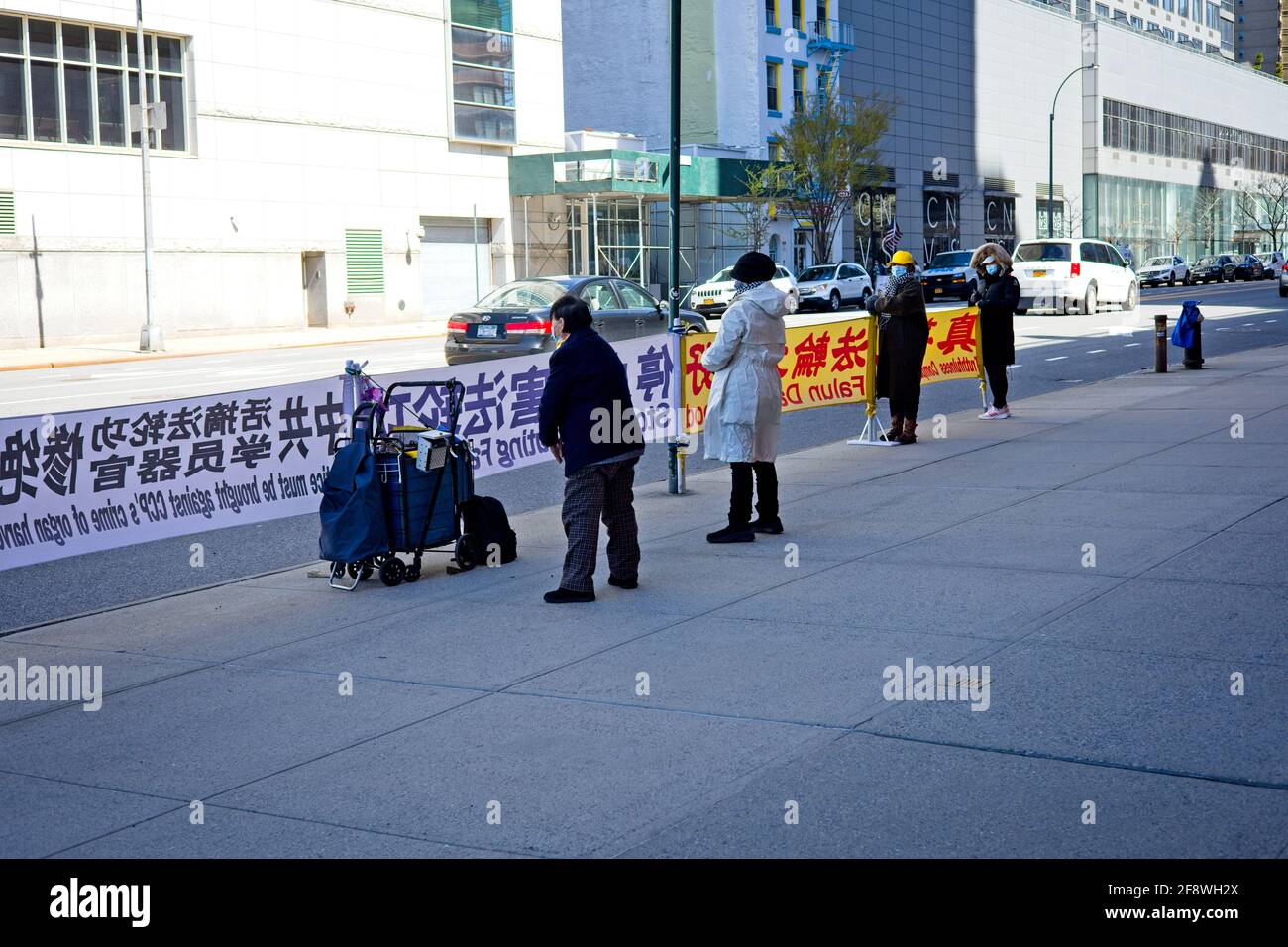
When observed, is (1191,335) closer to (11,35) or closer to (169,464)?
(169,464)

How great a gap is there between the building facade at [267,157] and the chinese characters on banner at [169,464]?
2698cm

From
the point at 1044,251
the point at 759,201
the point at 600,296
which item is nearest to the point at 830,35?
the point at 759,201

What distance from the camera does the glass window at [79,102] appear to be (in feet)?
116

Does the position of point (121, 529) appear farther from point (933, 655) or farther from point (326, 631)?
point (933, 655)

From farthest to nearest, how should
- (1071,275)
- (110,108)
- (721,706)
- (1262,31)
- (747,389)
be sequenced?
(1262,31) → (110,108) → (1071,275) → (747,389) → (721,706)

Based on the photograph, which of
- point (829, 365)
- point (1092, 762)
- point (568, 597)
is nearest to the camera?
point (1092, 762)

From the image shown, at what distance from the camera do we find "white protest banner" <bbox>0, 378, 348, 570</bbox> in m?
8.08

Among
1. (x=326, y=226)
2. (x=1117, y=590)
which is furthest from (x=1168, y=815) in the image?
(x=326, y=226)

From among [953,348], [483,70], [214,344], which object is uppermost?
[483,70]

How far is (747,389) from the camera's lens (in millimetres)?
9570

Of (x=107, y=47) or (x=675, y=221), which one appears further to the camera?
(x=107, y=47)

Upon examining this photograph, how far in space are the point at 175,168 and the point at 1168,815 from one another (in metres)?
37.1

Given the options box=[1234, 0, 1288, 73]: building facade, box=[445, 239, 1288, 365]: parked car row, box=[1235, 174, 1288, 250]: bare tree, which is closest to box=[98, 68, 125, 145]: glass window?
box=[445, 239, 1288, 365]: parked car row

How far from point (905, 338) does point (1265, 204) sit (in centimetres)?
11238
